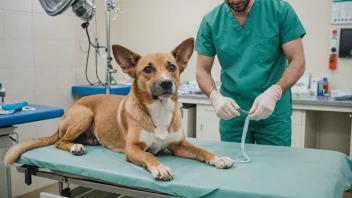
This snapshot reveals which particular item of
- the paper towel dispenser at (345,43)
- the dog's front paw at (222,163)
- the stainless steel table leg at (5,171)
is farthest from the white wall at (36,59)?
the paper towel dispenser at (345,43)

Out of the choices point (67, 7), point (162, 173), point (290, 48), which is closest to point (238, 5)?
point (290, 48)

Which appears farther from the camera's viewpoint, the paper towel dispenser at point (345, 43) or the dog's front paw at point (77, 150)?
the paper towel dispenser at point (345, 43)

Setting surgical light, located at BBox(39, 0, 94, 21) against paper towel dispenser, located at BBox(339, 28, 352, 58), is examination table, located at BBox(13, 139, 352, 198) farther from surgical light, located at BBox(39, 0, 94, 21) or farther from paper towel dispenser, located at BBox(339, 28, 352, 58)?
paper towel dispenser, located at BBox(339, 28, 352, 58)

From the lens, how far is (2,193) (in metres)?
2.15

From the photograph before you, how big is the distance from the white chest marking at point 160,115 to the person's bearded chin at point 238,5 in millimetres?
610

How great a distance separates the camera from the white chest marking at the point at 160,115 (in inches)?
65.7

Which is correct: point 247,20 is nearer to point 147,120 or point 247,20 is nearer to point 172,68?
point 172,68

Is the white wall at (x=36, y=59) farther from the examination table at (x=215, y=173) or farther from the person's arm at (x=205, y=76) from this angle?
the person's arm at (x=205, y=76)

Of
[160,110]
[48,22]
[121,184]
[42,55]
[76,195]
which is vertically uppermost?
[48,22]

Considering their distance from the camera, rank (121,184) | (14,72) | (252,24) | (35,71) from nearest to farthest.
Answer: (121,184), (252,24), (14,72), (35,71)

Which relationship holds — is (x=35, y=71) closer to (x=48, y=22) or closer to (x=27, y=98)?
(x=27, y=98)

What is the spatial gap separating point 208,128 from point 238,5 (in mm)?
1840

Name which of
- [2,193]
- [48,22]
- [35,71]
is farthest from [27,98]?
[2,193]

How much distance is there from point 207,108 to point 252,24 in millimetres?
1622
